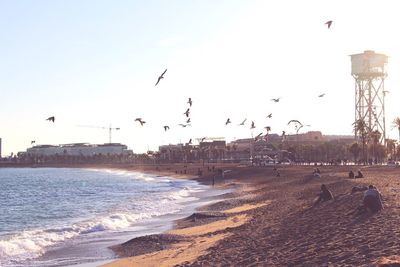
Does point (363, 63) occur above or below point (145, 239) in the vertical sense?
above

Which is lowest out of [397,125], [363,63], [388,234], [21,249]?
[21,249]

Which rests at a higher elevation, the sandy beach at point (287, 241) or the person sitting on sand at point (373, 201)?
Answer: the person sitting on sand at point (373, 201)

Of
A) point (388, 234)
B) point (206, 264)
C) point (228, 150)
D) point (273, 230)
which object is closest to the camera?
point (388, 234)

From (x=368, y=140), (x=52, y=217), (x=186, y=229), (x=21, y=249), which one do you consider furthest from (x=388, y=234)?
(x=368, y=140)

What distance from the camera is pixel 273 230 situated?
1950cm

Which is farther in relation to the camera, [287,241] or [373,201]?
[373,201]

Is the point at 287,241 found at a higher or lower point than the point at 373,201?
lower

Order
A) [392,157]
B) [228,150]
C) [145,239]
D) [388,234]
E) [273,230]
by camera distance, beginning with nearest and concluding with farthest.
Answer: [388,234] < [273,230] < [145,239] < [392,157] < [228,150]

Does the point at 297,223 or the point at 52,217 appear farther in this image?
the point at 52,217

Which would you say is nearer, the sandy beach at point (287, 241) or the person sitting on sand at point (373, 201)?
the sandy beach at point (287, 241)

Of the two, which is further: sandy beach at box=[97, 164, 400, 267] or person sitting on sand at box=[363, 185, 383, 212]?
person sitting on sand at box=[363, 185, 383, 212]

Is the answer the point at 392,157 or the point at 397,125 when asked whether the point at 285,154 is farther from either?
the point at 397,125

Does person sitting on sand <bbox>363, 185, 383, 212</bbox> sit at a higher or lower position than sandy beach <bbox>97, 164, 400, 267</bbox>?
higher

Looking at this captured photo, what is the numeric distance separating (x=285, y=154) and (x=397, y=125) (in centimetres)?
5263
